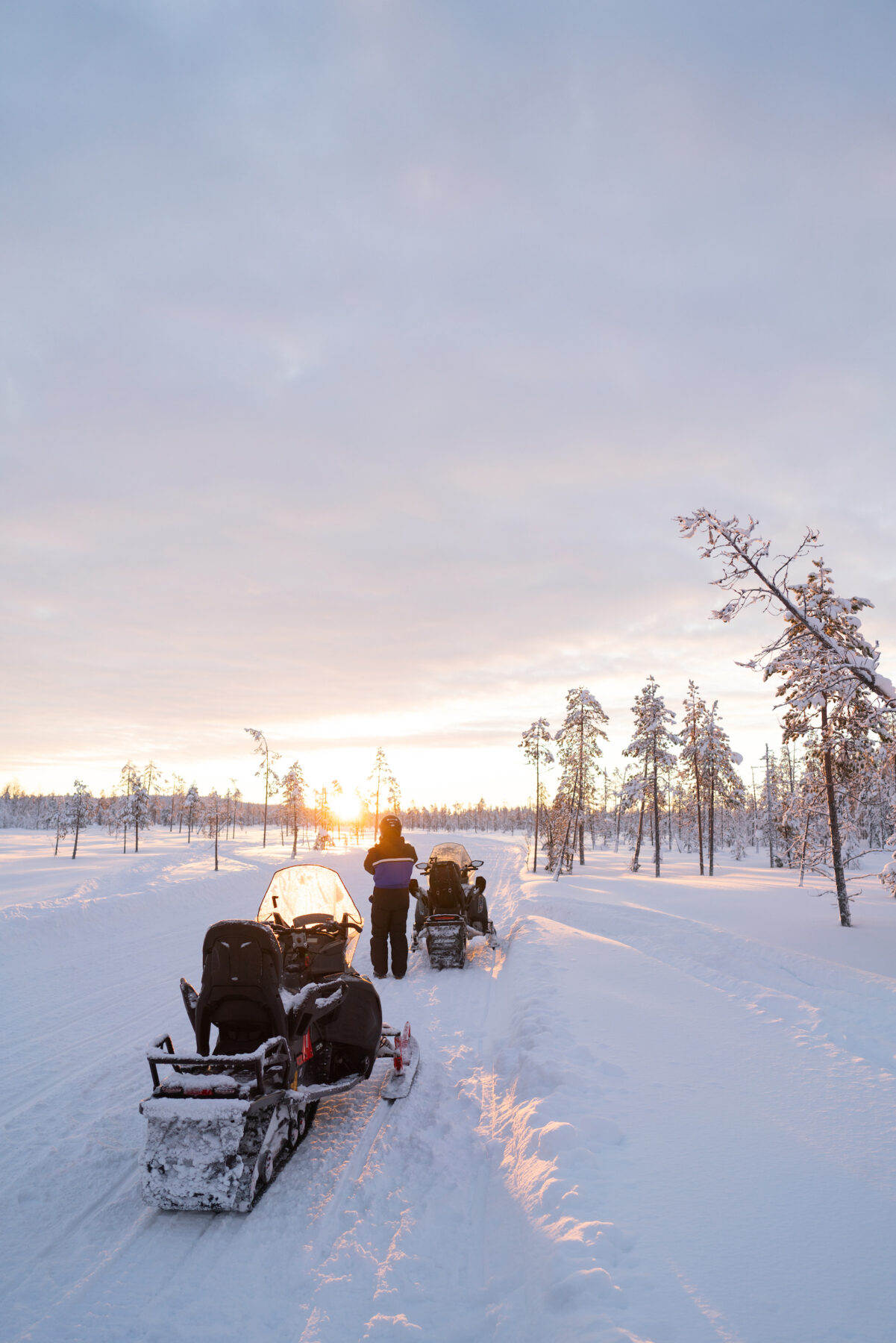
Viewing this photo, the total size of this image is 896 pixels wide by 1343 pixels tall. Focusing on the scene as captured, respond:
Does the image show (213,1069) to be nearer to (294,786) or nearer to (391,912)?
(391,912)

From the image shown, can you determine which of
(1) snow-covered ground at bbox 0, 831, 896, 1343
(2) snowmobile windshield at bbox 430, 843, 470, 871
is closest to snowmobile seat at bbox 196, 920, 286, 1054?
(1) snow-covered ground at bbox 0, 831, 896, 1343

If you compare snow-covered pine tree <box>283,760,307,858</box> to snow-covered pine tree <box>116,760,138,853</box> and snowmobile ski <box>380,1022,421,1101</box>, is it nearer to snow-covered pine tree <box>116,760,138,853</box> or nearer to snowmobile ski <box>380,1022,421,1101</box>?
snow-covered pine tree <box>116,760,138,853</box>

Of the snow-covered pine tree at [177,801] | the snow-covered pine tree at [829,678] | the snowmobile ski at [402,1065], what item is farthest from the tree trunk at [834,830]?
the snow-covered pine tree at [177,801]

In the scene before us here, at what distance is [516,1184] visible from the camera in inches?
163

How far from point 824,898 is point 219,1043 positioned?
23860 mm

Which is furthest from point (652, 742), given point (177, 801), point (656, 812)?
point (177, 801)

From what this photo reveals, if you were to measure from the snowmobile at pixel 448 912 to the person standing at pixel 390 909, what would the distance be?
0.46m

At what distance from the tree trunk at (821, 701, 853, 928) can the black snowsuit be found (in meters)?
12.5

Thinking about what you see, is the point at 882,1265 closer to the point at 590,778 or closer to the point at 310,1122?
the point at 310,1122

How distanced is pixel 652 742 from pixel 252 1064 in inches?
1376

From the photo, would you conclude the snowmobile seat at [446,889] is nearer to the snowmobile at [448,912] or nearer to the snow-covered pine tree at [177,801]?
the snowmobile at [448,912]

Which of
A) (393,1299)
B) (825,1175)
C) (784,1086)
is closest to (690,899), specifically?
(784,1086)

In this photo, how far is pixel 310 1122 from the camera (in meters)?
5.07

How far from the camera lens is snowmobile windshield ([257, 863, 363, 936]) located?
6.96 metres
